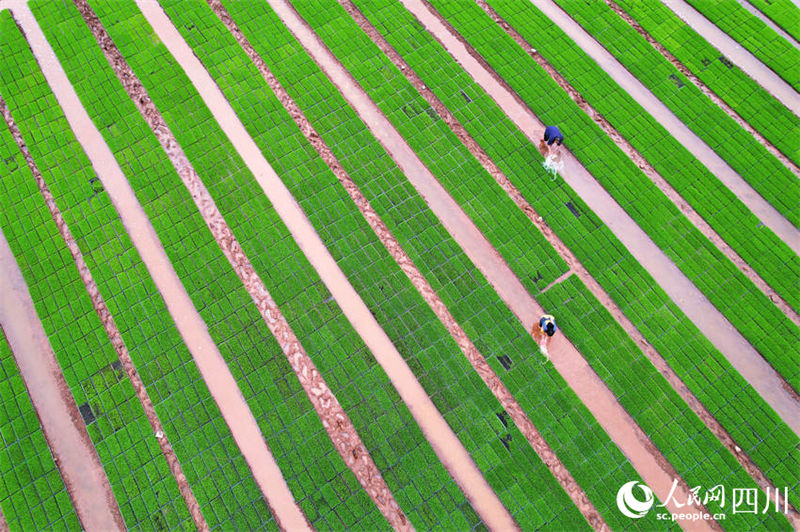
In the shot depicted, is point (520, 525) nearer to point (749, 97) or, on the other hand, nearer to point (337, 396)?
point (337, 396)

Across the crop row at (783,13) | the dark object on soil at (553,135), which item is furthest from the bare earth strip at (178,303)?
the crop row at (783,13)

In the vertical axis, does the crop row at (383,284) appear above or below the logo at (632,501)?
above

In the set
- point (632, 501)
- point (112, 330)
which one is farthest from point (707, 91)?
point (112, 330)

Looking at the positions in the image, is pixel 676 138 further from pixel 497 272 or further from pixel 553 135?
pixel 497 272

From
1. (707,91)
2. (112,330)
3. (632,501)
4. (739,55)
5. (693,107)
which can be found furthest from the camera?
(739,55)

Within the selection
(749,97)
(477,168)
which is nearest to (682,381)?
(477,168)

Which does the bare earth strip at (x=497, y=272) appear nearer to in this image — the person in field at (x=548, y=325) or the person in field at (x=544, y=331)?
the person in field at (x=544, y=331)
